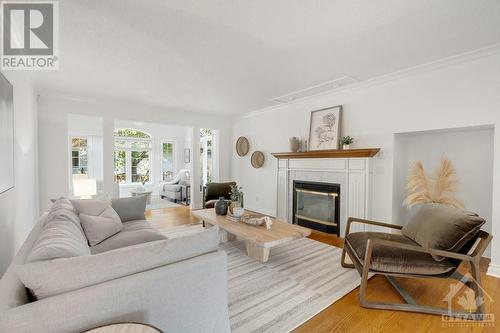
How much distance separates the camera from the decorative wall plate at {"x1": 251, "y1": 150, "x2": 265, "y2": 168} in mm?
5691

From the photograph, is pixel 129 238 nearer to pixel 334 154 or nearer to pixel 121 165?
pixel 334 154

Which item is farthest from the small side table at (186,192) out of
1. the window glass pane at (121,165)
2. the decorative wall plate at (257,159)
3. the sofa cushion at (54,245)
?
the sofa cushion at (54,245)

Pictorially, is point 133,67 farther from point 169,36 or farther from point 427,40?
point 427,40

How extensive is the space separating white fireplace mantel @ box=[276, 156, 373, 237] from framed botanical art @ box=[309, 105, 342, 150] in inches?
10.8

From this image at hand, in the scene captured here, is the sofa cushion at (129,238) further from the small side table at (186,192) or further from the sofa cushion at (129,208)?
the small side table at (186,192)

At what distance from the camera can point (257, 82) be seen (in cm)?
369

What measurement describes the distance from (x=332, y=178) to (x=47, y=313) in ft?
12.9

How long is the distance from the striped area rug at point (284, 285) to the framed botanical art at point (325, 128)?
5.99 feet

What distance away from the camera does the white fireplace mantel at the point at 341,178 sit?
360 centimetres

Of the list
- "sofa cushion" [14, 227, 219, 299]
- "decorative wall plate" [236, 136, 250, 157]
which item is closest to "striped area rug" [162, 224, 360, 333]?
"sofa cushion" [14, 227, 219, 299]

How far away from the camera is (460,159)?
3201 mm

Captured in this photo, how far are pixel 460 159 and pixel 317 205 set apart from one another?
218cm

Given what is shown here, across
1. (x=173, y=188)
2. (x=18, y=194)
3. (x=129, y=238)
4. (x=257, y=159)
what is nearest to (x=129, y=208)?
(x=129, y=238)

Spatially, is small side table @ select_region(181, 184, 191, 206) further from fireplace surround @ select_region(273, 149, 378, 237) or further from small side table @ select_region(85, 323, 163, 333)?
small side table @ select_region(85, 323, 163, 333)
